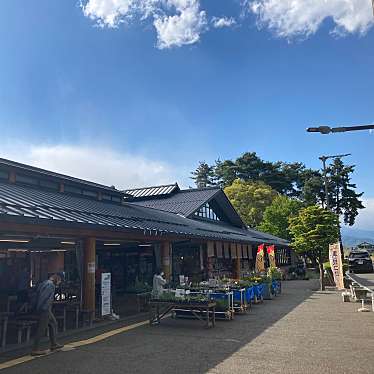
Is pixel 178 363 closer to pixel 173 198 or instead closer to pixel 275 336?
pixel 275 336

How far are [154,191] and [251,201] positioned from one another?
18962 millimetres

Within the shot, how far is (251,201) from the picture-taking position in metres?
44.2

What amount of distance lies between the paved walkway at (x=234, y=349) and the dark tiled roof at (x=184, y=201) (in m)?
12.7

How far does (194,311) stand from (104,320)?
256 cm

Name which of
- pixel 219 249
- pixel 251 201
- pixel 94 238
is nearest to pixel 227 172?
pixel 251 201

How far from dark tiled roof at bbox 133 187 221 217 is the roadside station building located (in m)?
0.07

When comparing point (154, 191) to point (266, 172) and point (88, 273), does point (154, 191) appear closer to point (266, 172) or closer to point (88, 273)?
point (88, 273)

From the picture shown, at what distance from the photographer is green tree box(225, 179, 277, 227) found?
43219 millimetres

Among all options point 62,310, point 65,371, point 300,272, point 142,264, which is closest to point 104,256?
point 142,264

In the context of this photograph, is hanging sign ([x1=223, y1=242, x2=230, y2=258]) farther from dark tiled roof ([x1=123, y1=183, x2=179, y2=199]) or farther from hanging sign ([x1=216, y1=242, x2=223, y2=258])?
dark tiled roof ([x1=123, y1=183, x2=179, y2=199])

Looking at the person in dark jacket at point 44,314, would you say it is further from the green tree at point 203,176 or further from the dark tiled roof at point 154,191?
the green tree at point 203,176

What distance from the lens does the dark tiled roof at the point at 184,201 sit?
2343 centimetres

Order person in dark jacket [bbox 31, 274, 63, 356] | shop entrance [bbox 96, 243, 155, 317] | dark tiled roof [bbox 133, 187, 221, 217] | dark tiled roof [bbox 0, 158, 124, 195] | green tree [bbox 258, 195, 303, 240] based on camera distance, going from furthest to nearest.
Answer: green tree [bbox 258, 195, 303, 240] → dark tiled roof [bbox 133, 187, 221, 217] → shop entrance [bbox 96, 243, 155, 317] → dark tiled roof [bbox 0, 158, 124, 195] → person in dark jacket [bbox 31, 274, 63, 356]

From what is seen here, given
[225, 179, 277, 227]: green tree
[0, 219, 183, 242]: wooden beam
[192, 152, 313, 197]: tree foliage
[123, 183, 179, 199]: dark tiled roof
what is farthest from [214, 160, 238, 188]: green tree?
[0, 219, 183, 242]: wooden beam
